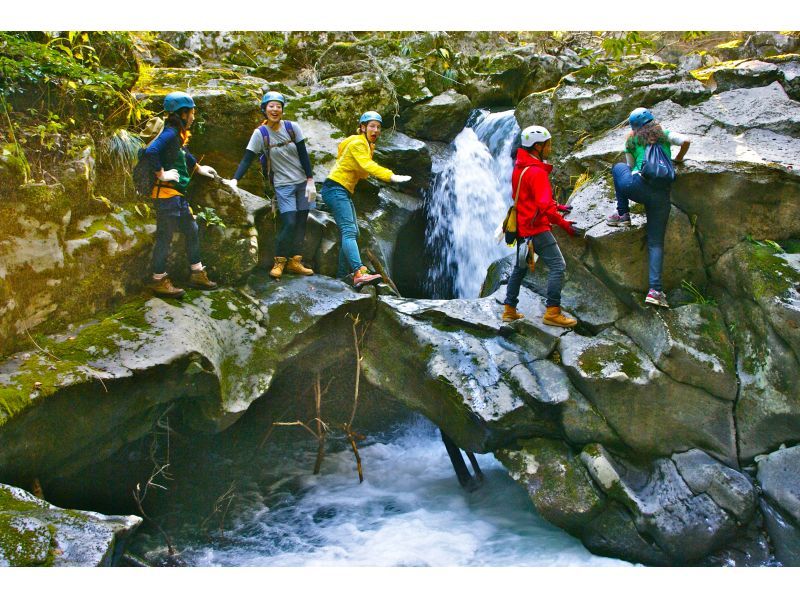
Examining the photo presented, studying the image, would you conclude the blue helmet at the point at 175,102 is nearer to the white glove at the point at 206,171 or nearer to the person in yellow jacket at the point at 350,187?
the white glove at the point at 206,171

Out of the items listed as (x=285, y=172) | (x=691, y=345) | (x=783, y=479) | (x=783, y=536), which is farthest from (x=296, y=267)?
(x=783, y=536)

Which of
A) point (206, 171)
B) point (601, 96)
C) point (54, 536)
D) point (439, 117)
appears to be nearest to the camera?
point (54, 536)

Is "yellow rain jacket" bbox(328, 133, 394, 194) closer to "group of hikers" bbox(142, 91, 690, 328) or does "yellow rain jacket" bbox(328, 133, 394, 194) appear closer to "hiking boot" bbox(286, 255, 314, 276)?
"group of hikers" bbox(142, 91, 690, 328)

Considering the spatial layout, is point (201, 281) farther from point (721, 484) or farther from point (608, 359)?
point (721, 484)

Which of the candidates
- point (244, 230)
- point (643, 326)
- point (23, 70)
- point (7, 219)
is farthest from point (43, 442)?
point (643, 326)

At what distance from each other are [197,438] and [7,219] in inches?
101

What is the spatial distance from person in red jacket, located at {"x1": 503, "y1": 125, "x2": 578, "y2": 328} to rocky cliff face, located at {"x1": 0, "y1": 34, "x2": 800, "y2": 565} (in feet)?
1.48

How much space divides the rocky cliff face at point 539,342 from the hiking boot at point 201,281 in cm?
9

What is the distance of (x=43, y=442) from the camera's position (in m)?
4.08

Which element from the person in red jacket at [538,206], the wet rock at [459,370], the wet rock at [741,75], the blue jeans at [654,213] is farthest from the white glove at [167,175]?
the wet rock at [741,75]

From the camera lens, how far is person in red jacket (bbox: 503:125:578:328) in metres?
4.98

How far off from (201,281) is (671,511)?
14.8ft

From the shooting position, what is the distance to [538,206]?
5.00 metres

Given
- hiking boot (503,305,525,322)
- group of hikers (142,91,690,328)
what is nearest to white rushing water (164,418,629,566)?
hiking boot (503,305,525,322)
